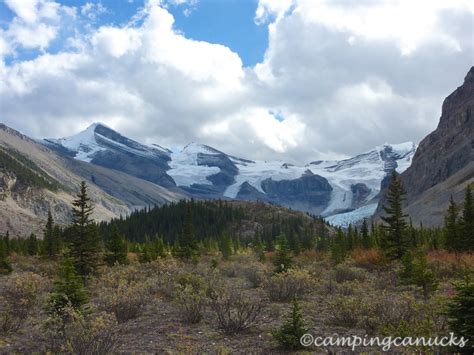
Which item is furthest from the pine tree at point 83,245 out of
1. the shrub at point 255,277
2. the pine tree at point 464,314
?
the pine tree at point 464,314

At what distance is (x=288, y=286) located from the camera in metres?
19.3

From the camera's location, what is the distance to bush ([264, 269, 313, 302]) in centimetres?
1886

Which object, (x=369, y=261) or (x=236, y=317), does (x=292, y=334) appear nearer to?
(x=236, y=317)

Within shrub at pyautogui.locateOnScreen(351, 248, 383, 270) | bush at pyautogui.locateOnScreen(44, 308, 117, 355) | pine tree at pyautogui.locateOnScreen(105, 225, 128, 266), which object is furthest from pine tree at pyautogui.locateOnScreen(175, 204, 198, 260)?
bush at pyautogui.locateOnScreen(44, 308, 117, 355)

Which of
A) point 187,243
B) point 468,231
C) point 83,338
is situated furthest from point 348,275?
point 187,243

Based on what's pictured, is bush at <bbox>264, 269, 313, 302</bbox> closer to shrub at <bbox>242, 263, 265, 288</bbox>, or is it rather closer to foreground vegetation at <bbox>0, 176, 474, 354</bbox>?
foreground vegetation at <bbox>0, 176, 474, 354</bbox>

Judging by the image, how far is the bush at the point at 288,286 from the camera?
18.9 meters

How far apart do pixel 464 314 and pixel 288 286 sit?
31.1ft

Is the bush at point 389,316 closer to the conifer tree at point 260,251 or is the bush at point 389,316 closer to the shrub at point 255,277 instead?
the shrub at point 255,277

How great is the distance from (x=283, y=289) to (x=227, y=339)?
651cm

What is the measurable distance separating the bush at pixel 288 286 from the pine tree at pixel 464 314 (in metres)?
8.56

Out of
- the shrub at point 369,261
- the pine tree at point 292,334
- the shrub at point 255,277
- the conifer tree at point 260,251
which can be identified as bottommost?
the pine tree at point 292,334

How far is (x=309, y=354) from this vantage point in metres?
11.1

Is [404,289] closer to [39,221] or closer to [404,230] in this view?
[404,230]
